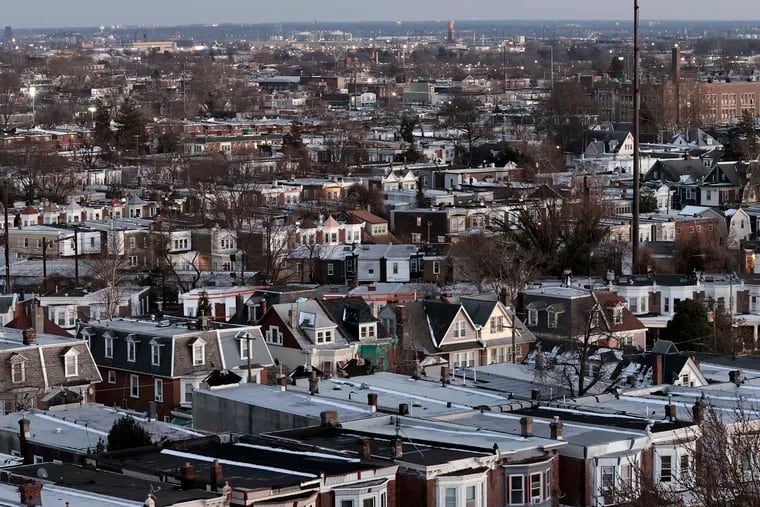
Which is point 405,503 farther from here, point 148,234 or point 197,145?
point 197,145

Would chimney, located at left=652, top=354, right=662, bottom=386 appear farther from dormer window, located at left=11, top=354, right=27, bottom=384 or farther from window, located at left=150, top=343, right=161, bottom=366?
dormer window, located at left=11, top=354, right=27, bottom=384

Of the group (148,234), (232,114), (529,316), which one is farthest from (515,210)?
(232,114)

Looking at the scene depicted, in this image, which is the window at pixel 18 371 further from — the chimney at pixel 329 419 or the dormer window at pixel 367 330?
the chimney at pixel 329 419

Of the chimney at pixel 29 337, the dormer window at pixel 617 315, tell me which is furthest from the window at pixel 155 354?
the dormer window at pixel 617 315

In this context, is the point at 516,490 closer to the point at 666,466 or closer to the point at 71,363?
the point at 666,466

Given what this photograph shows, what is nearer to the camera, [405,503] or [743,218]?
[405,503]

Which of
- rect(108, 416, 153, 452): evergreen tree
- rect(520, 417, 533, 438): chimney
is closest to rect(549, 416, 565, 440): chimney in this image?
rect(520, 417, 533, 438): chimney
